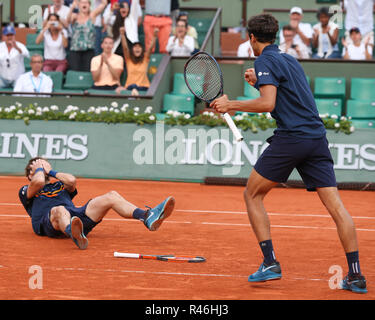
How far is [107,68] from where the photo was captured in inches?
564

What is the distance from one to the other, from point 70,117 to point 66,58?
3383 mm

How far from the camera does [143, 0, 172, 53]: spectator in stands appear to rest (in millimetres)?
15453

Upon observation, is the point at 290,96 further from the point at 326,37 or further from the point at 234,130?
the point at 326,37

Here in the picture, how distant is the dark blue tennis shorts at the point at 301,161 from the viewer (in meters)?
5.17

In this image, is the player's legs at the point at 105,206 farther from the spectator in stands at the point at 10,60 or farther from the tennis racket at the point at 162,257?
the spectator in stands at the point at 10,60

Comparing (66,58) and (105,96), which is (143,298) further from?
(66,58)

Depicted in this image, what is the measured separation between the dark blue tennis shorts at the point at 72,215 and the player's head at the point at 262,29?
2630 mm

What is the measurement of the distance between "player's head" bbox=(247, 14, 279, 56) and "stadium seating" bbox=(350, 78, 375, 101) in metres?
9.23

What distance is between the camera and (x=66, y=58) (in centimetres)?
1546

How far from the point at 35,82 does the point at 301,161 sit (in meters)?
9.53

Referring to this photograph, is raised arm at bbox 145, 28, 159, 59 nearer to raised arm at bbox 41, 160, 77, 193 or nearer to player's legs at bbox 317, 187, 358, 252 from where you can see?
raised arm at bbox 41, 160, 77, 193

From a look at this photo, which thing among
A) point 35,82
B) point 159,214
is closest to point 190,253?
point 159,214

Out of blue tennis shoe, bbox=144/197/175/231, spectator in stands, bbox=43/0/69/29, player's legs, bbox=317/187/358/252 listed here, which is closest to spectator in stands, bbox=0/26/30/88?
spectator in stands, bbox=43/0/69/29

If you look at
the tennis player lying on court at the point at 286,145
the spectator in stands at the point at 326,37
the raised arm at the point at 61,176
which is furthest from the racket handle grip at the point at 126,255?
the spectator in stands at the point at 326,37
